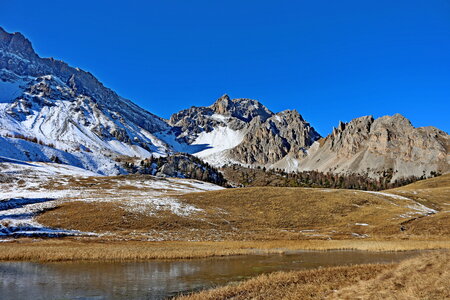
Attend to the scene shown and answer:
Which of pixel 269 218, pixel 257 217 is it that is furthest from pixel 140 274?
pixel 257 217

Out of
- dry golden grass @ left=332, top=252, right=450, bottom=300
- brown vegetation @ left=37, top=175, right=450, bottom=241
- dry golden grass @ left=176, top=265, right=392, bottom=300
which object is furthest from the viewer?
Result: brown vegetation @ left=37, top=175, right=450, bottom=241

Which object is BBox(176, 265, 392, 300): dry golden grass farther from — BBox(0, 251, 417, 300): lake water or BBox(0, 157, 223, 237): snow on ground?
BBox(0, 157, 223, 237): snow on ground

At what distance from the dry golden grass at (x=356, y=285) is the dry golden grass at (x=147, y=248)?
701 inches

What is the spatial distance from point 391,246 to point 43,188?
3684 inches

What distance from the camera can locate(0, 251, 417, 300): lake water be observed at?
2220 centimetres

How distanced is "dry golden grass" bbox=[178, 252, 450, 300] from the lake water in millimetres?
4108

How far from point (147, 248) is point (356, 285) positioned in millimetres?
28873

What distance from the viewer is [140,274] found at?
28.5m

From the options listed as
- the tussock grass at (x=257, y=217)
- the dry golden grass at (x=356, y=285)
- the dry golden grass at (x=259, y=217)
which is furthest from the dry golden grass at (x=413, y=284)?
the tussock grass at (x=257, y=217)

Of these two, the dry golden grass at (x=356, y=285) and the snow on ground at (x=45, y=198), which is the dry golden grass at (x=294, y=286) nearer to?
the dry golden grass at (x=356, y=285)

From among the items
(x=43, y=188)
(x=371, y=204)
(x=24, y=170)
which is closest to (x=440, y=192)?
(x=371, y=204)

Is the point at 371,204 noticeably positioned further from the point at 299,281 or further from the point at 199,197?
the point at 299,281

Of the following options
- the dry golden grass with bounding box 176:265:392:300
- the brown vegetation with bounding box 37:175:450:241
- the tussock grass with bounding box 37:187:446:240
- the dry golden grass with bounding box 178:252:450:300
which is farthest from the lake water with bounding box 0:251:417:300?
the tussock grass with bounding box 37:187:446:240

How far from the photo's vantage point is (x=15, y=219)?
197ft
